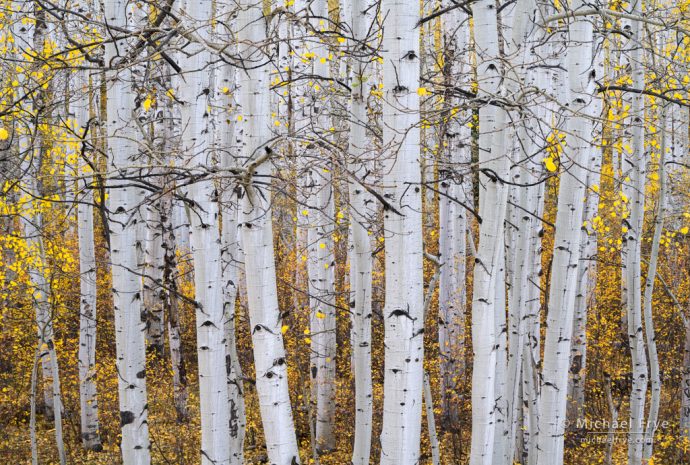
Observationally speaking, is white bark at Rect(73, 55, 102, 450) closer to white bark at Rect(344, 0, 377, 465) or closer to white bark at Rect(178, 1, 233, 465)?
white bark at Rect(178, 1, 233, 465)

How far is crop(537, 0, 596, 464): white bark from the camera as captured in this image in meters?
3.95

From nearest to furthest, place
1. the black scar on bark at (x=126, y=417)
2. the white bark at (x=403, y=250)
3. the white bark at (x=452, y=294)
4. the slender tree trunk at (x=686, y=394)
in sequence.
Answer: the white bark at (x=403, y=250), the black scar on bark at (x=126, y=417), the slender tree trunk at (x=686, y=394), the white bark at (x=452, y=294)

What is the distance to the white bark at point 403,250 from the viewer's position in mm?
3145

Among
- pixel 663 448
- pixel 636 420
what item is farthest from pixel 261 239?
pixel 663 448

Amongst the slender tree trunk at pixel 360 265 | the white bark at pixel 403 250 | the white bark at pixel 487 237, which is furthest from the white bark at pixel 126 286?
the white bark at pixel 487 237

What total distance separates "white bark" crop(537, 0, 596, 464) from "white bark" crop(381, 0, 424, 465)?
1.38 meters

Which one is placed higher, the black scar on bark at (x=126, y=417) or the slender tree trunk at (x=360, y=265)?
the slender tree trunk at (x=360, y=265)

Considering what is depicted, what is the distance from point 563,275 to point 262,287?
2.12m

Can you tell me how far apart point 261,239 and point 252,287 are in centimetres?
29

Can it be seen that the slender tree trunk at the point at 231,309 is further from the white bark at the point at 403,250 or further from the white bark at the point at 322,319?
the white bark at the point at 403,250

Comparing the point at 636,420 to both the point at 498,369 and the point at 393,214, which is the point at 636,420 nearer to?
the point at 498,369

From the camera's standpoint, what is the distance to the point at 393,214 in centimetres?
317

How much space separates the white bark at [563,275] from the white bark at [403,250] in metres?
1.38

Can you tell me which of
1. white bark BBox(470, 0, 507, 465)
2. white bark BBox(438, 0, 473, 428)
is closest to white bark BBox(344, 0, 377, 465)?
white bark BBox(470, 0, 507, 465)
